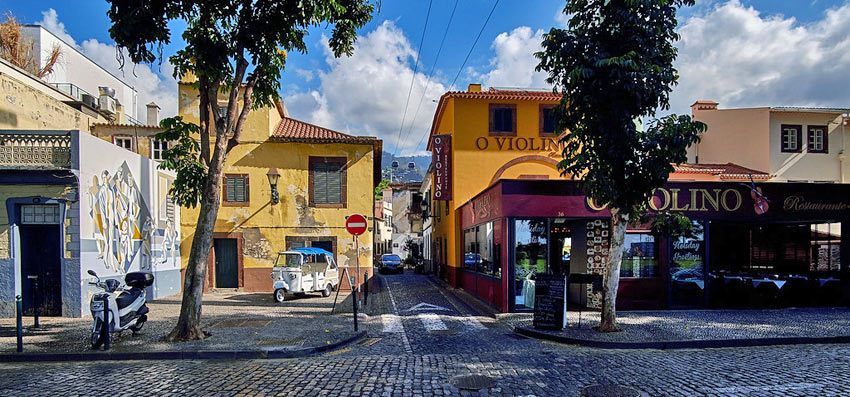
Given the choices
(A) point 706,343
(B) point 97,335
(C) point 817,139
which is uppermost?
(C) point 817,139

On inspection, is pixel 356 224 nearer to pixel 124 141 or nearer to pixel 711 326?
pixel 711 326

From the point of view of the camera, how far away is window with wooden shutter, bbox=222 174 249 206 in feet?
61.9

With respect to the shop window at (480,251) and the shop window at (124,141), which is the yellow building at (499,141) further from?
the shop window at (124,141)

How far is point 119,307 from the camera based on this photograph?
9.30 m

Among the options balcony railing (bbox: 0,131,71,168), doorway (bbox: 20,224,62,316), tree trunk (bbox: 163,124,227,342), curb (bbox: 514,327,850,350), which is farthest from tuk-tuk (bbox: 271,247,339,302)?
curb (bbox: 514,327,850,350)

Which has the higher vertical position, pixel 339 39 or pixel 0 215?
pixel 339 39

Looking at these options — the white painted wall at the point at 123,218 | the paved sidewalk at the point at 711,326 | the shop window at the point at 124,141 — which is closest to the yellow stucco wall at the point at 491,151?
the paved sidewalk at the point at 711,326

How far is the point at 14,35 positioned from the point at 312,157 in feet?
48.2

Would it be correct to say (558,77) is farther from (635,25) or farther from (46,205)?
(46,205)

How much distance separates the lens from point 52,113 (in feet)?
53.2

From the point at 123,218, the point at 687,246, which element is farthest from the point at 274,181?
the point at 687,246

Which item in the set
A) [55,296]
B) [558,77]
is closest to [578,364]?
[558,77]

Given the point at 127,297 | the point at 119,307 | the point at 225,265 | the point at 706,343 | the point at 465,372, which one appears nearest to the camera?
the point at 465,372

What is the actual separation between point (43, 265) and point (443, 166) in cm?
1352
